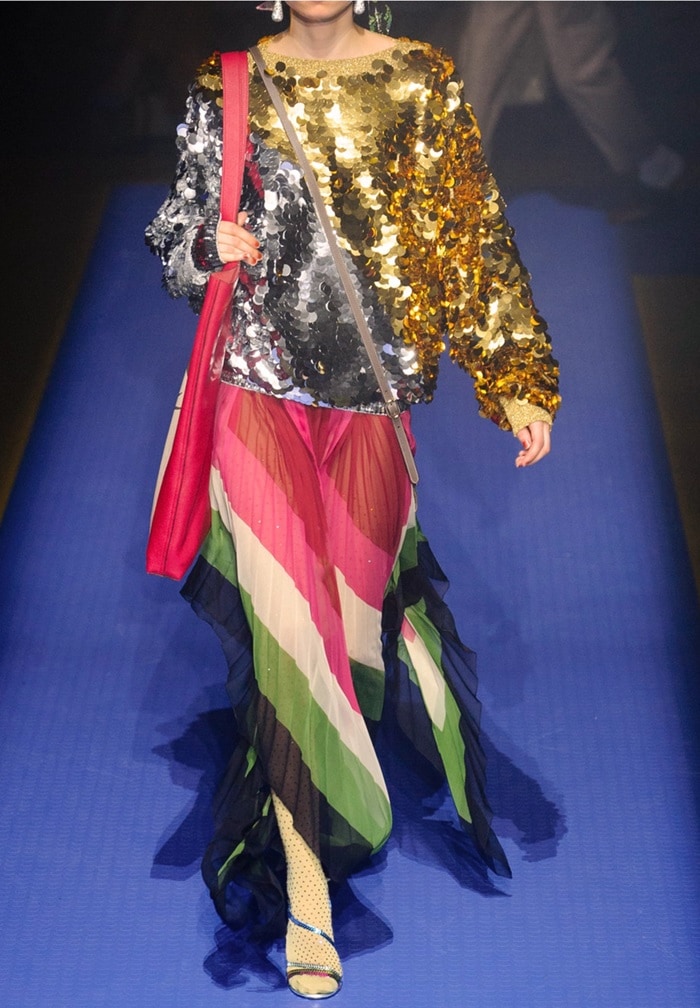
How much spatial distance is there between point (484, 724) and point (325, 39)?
1.30 metres

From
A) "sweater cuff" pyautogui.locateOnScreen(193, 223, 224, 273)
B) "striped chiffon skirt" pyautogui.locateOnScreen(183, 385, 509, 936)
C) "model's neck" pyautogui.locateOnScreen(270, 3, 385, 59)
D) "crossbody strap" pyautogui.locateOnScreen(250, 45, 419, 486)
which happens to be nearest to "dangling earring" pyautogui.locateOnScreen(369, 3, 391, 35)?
"model's neck" pyautogui.locateOnScreen(270, 3, 385, 59)

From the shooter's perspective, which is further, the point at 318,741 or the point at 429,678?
the point at 429,678

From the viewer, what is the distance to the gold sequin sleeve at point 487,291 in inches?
113

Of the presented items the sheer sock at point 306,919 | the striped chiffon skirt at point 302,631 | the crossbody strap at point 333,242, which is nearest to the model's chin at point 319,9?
the crossbody strap at point 333,242

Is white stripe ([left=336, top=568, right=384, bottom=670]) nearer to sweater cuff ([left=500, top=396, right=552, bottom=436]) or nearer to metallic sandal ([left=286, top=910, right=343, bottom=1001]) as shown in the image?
sweater cuff ([left=500, top=396, right=552, bottom=436])

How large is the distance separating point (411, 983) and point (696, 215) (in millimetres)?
3372

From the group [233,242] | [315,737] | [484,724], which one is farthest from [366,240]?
[484,724]

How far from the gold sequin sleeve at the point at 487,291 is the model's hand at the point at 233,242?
34 centimetres

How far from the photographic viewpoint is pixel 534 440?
113 inches

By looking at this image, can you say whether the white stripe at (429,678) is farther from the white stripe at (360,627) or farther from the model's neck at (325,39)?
the model's neck at (325,39)

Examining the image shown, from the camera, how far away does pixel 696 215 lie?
5.50 m

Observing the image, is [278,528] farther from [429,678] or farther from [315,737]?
[429,678]

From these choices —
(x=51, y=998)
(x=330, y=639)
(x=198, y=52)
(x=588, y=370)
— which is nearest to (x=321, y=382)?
(x=330, y=639)

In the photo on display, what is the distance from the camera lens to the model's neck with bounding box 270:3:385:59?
9.03 ft
